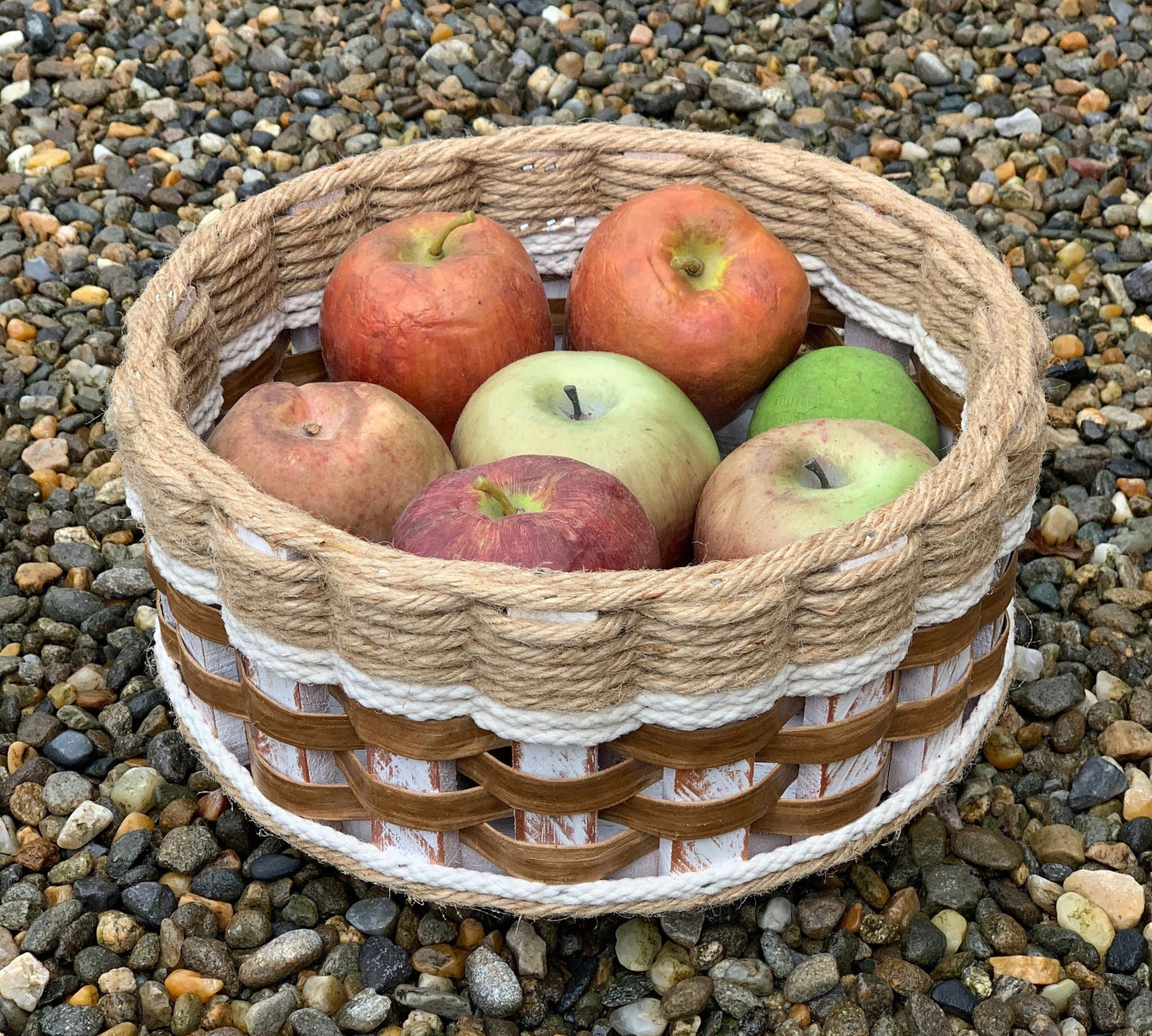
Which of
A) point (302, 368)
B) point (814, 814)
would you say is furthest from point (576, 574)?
point (302, 368)

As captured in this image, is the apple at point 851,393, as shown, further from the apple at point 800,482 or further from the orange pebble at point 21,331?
the orange pebble at point 21,331

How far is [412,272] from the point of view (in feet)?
6.88

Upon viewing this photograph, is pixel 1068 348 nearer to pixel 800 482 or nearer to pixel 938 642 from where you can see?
pixel 800 482

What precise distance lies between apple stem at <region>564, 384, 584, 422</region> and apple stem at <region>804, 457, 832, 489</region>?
0.32 metres

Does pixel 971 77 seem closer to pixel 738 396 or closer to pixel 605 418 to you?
pixel 738 396

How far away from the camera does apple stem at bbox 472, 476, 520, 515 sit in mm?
1607

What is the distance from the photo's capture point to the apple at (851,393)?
2074 millimetres

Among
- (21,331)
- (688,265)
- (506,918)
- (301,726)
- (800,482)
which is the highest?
(688,265)

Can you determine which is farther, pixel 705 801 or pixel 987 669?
pixel 987 669

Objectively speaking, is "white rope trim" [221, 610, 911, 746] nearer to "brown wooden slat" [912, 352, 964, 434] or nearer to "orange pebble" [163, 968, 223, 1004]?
"orange pebble" [163, 968, 223, 1004]

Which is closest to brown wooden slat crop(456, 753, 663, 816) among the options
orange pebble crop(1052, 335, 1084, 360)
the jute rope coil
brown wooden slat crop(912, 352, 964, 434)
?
the jute rope coil

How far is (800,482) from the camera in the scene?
6.08 ft

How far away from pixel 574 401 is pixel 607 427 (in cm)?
6

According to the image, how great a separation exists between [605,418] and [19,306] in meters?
1.62
